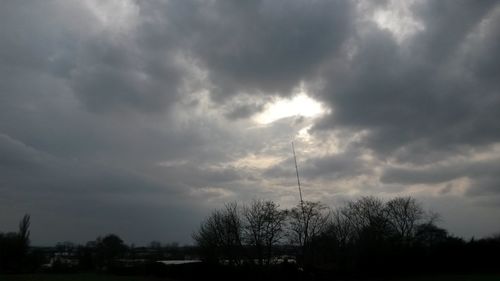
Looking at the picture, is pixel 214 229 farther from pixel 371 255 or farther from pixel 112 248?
pixel 112 248

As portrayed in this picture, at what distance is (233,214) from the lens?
59781 mm

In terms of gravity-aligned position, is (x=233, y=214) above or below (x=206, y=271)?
above

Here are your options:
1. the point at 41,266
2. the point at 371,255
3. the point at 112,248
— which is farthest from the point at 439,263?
the point at 112,248

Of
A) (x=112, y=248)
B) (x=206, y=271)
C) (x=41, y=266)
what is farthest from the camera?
(x=112, y=248)

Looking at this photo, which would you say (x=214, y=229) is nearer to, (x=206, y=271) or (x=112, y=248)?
(x=206, y=271)

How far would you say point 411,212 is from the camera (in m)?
73.1

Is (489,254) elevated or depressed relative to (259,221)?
depressed

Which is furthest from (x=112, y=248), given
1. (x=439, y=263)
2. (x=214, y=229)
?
(x=439, y=263)

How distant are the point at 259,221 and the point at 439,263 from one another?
78.7 ft

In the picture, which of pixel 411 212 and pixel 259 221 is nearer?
pixel 259 221

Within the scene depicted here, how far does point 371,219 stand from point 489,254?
70.1 feet

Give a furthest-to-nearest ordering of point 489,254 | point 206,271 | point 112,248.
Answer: point 112,248
point 206,271
point 489,254

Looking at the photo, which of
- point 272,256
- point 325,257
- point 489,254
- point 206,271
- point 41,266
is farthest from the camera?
point 41,266

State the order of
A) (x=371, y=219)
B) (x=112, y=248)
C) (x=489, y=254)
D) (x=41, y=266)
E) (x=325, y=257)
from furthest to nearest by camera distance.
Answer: (x=112, y=248)
(x=41, y=266)
(x=371, y=219)
(x=325, y=257)
(x=489, y=254)
